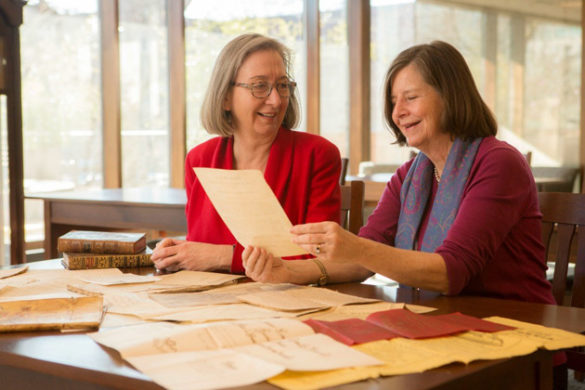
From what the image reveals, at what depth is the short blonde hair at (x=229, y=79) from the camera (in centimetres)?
199

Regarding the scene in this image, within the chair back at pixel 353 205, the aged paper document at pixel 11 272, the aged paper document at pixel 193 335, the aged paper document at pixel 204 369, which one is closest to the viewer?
the aged paper document at pixel 204 369

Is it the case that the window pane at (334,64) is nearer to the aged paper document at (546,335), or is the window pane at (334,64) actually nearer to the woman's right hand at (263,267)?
the woman's right hand at (263,267)

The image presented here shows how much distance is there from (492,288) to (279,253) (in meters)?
0.52

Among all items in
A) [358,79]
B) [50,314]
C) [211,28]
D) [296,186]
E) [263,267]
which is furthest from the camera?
[358,79]

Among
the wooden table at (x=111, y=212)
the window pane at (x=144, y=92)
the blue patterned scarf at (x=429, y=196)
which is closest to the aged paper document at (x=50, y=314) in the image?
the blue patterned scarf at (x=429, y=196)

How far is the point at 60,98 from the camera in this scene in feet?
20.1

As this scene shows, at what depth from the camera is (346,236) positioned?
137 cm

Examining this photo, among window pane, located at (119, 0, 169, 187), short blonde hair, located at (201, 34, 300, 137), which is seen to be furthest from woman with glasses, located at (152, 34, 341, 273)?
window pane, located at (119, 0, 169, 187)

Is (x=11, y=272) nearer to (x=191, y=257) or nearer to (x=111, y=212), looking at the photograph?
(x=191, y=257)

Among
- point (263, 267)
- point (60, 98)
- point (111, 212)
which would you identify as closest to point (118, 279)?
point (263, 267)

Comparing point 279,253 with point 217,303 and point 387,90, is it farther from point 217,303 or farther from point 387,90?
point 387,90

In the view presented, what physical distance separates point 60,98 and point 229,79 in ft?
14.9

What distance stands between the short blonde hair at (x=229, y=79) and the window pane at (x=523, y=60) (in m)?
4.17

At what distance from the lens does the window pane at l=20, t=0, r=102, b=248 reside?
5.93 m
